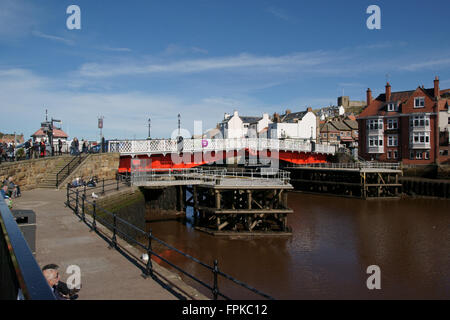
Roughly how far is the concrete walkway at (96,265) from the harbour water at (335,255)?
5166mm

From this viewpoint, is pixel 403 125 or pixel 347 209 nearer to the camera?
pixel 347 209

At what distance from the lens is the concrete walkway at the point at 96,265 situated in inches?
271

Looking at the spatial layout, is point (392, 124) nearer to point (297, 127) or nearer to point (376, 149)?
point (376, 149)

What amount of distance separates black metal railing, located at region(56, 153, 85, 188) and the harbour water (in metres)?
6.82

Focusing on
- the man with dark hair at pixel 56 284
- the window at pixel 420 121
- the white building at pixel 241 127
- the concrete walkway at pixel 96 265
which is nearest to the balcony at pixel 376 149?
the window at pixel 420 121

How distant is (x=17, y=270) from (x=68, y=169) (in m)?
22.1

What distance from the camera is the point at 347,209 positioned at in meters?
31.2

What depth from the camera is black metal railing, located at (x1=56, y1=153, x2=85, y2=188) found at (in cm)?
2167

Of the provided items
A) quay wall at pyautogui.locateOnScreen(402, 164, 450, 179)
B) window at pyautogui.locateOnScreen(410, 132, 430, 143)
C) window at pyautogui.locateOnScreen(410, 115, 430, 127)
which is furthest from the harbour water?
window at pyautogui.locateOnScreen(410, 115, 430, 127)

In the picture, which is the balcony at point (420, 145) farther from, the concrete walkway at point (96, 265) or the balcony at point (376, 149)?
the concrete walkway at point (96, 265)

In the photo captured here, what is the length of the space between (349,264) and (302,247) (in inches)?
125
